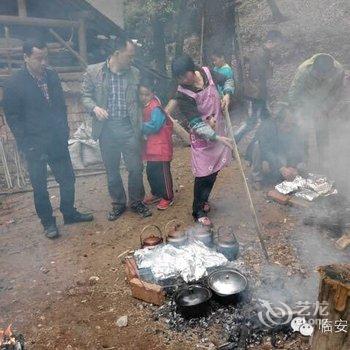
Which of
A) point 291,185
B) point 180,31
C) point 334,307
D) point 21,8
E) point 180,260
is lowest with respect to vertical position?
point 180,260

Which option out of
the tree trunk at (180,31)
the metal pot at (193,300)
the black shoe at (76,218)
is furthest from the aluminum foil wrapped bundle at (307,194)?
the tree trunk at (180,31)

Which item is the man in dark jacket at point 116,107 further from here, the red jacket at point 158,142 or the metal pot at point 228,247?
the metal pot at point 228,247

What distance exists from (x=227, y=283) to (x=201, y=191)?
6.04 feet

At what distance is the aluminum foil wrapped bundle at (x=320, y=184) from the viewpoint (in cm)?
653

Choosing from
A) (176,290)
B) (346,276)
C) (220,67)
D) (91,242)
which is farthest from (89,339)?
(220,67)

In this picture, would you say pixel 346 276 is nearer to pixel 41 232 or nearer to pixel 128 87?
pixel 128 87

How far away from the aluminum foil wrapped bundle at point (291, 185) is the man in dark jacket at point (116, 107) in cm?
246

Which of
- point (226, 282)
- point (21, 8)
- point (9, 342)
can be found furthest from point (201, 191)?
point (21, 8)

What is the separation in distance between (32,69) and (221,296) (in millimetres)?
4005

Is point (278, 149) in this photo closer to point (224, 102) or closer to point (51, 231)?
point (224, 102)

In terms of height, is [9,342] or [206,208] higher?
[206,208]

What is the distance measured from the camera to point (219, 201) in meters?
6.97

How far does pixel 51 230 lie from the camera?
20.5 ft

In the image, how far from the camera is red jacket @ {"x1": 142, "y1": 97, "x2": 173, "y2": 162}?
6.45 meters
